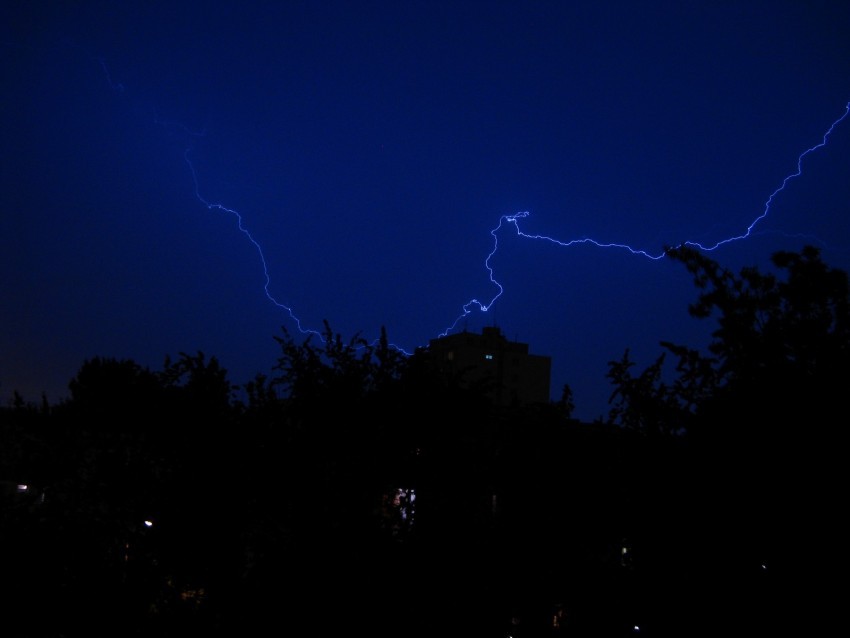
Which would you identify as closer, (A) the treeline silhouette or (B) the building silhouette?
(A) the treeline silhouette

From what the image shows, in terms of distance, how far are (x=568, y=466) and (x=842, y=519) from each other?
1642 mm

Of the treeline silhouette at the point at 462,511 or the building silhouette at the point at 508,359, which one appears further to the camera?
the building silhouette at the point at 508,359

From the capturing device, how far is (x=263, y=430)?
5.45 m

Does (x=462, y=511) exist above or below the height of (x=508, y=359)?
below

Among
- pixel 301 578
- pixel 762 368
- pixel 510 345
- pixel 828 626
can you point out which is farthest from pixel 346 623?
pixel 510 345

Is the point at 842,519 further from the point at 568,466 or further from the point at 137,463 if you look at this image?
the point at 137,463

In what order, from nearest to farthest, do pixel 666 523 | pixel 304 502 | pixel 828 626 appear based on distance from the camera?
pixel 828 626, pixel 666 523, pixel 304 502

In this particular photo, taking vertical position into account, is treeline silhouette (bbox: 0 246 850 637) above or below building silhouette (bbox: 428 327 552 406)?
below

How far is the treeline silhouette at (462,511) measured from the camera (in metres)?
4.38

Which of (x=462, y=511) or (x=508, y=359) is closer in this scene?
(x=462, y=511)

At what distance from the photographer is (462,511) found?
4.66m

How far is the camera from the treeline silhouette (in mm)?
4383

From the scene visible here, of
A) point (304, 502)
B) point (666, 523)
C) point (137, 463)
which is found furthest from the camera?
point (137, 463)

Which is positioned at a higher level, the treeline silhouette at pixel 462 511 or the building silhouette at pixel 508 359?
the building silhouette at pixel 508 359
